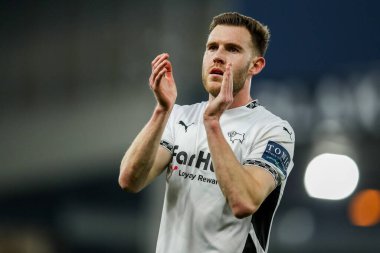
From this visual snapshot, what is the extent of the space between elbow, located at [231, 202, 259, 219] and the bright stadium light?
4234 millimetres

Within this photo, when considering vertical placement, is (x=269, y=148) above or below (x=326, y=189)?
above

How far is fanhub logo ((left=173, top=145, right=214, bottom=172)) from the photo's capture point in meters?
2.74

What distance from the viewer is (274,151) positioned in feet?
8.96

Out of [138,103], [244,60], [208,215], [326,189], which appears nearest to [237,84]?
[244,60]

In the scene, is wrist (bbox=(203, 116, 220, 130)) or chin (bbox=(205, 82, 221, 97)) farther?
chin (bbox=(205, 82, 221, 97))

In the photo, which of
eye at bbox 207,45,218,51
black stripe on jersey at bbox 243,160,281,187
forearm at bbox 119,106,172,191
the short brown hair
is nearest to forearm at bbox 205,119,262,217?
black stripe on jersey at bbox 243,160,281,187

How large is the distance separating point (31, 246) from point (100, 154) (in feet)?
4.34

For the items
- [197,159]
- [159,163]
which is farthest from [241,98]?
[159,163]

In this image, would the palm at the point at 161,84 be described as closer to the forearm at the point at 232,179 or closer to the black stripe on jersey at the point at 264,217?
the forearm at the point at 232,179

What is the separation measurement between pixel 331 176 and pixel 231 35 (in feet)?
13.2

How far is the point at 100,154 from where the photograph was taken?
7.82 m

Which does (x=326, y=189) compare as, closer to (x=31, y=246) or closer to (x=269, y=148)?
(x=31, y=246)

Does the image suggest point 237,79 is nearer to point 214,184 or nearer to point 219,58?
point 219,58

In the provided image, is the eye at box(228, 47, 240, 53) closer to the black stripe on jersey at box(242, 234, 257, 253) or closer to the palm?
the palm
